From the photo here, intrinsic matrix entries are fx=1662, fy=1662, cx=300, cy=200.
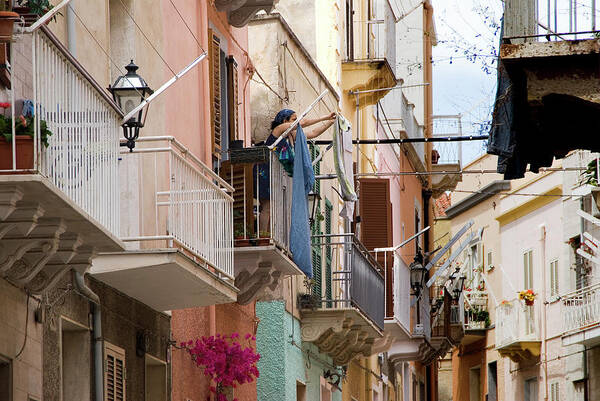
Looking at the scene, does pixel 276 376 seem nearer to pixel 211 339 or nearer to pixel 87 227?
pixel 211 339

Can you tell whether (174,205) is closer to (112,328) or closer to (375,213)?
(112,328)

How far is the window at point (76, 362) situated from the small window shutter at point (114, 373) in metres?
0.33

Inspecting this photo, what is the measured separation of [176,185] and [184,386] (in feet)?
11.1

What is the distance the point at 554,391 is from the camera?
41.9m

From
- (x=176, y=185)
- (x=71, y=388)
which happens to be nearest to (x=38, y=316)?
(x=71, y=388)

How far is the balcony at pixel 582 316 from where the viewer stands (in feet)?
125

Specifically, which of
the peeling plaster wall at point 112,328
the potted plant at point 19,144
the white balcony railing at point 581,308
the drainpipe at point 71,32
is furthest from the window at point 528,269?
the potted plant at point 19,144

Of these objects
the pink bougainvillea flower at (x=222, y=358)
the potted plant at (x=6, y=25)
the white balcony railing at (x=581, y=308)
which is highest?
the white balcony railing at (x=581, y=308)

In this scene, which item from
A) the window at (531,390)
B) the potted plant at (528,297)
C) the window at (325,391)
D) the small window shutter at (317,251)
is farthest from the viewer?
the window at (531,390)

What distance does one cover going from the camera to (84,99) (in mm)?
12242

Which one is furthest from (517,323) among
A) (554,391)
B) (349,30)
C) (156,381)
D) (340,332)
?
(156,381)

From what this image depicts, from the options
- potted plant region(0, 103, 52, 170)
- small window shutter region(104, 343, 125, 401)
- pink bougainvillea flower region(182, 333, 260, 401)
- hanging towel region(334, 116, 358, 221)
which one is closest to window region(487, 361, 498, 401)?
hanging towel region(334, 116, 358, 221)

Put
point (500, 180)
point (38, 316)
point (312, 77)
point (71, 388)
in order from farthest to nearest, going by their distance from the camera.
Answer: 1. point (500, 180)
2. point (312, 77)
3. point (71, 388)
4. point (38, 316)

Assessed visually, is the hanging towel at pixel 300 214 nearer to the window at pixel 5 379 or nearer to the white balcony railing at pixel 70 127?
the white balcony railing at pixel 70 127
